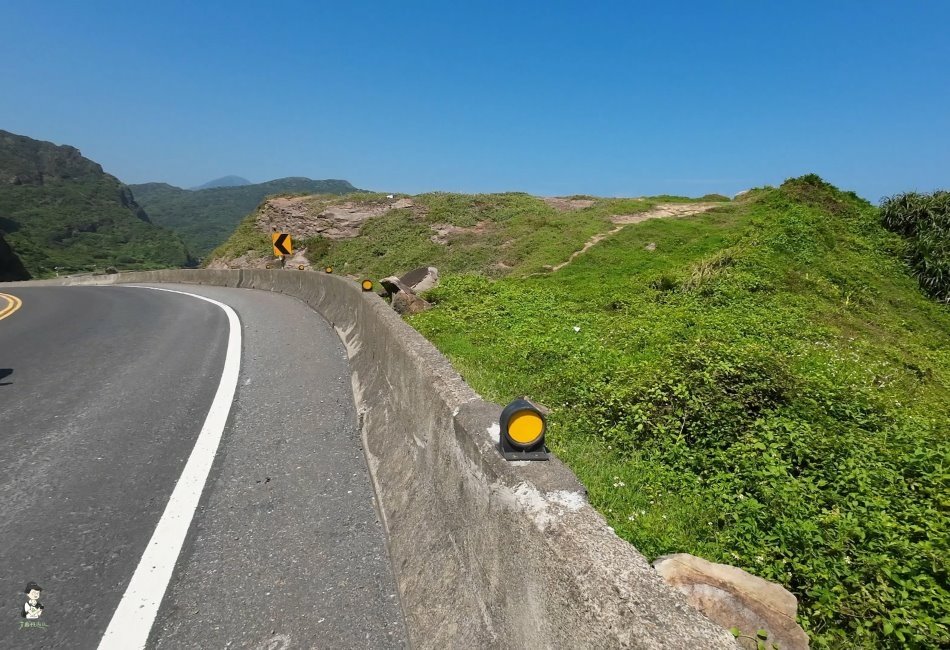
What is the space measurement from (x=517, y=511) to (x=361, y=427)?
359cm

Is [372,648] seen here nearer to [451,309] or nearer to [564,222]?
[451,309]

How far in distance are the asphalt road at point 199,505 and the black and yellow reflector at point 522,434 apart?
4.15 feet

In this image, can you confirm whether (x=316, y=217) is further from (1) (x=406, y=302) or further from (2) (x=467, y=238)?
(1) (x=406, y=302)

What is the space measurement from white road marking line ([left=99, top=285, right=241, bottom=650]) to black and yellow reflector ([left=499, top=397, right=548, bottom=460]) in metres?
2.17

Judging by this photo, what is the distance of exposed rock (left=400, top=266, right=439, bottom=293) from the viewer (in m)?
16.2

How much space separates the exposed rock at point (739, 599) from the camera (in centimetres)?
298

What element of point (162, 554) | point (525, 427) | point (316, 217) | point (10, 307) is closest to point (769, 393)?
point (525, 427)

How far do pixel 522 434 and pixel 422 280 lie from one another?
46.5 ft

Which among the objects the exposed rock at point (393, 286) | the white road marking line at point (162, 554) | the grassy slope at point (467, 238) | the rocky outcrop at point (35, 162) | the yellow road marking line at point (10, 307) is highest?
the rocky outcrop at point (35, 162)

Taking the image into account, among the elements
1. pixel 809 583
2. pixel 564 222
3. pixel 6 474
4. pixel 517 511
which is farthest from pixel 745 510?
pixel 564 222

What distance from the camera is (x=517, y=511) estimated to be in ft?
7.35

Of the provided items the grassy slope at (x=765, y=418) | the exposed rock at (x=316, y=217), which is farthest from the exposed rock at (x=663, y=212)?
the exposed rock at (x=316, y=217)

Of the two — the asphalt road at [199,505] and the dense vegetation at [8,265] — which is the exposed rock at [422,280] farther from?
the dense vegetation at [8,265]

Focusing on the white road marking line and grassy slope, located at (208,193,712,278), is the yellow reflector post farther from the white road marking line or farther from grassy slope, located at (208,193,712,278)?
grassy slope, located at (208,193,712,278)
